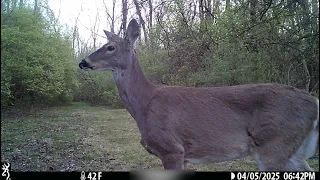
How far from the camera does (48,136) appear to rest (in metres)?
2.90

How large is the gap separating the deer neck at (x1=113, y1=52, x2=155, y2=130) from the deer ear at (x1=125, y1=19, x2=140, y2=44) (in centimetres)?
11

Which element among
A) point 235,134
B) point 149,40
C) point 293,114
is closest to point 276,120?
point 293,114

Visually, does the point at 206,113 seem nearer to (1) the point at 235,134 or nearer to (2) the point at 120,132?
(1) the point at 235,134

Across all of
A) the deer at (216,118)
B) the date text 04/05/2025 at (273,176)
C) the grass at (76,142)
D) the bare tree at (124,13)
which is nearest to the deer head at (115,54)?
the deer at (216,118)

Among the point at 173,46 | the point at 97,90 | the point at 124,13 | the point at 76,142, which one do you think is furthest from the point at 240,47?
the point at 76,142

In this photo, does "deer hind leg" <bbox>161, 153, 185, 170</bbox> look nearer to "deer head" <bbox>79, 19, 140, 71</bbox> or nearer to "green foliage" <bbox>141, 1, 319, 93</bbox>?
"deer head" <bbox>79, 19, 140, 71</bbox>

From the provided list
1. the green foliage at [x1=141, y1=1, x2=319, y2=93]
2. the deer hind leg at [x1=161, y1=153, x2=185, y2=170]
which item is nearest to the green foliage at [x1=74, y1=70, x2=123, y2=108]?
the green foliage at [x1=141, y1=1, x2=319, y2=93]

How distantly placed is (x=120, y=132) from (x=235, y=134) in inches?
55.6

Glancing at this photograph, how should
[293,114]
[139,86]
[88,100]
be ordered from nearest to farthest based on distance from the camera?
[293,114]
[139,86]
[88,100]

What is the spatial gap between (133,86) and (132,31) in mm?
368

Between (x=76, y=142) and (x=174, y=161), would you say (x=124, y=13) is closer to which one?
(x=76, y=142)

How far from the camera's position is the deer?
1.89m

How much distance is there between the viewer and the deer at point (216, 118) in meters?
1.89

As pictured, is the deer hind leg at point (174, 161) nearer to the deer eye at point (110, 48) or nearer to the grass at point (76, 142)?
the grass at point (76, 142)
